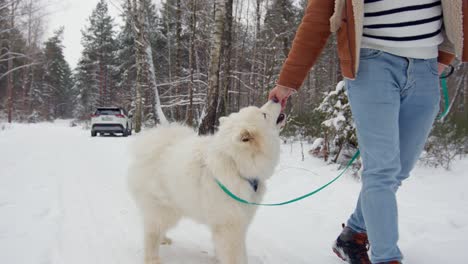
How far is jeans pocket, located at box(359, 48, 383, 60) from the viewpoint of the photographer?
1891 millimetres

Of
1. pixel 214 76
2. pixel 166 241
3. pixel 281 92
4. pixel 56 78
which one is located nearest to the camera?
pixel 281 92

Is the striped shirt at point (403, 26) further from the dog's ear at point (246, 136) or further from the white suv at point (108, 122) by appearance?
the white suv at point (108, 122)

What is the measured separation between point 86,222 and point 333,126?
4165mm

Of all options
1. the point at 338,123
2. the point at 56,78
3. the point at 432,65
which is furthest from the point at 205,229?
the point at 56,78

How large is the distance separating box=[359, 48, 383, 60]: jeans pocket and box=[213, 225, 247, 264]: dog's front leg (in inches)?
55.7

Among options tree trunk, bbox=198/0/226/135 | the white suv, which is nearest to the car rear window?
the white suv

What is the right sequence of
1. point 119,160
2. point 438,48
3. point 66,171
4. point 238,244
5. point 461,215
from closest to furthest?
point 438,48
point 238,244
point 461,215
point 66,171
point 119,160

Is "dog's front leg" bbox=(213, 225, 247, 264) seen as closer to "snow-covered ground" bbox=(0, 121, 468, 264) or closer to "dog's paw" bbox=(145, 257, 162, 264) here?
"snow-covered ground" bbox=(0, 121, 468, 264)

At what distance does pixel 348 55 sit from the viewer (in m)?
Result: 1.92

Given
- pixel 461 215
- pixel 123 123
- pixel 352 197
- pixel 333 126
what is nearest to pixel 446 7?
pixel 461 215

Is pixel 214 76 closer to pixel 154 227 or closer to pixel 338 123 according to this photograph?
pixel 338 123

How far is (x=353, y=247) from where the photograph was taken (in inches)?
97.7

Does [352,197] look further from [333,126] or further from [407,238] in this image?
[333,126]

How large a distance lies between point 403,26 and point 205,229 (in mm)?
2614
